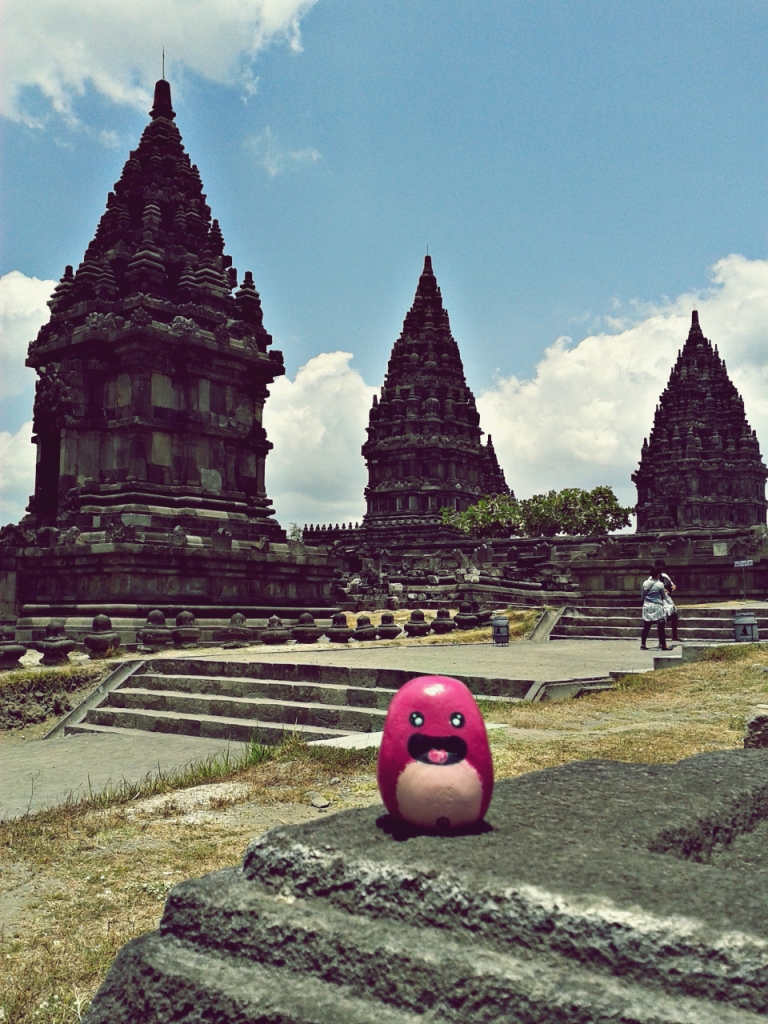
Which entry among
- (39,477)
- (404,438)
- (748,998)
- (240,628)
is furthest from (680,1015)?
(404,438)

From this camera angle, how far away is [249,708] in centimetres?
1023

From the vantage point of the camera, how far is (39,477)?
23.2 metres

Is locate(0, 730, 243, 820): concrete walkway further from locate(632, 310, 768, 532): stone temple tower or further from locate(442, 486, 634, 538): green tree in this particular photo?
locate(632, 310, 768, 532): stone temple tower

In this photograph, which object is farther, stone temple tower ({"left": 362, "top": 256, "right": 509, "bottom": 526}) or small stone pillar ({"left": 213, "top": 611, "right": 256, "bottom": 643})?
stone temple tower ({"left": 362, "top": 256, "right": 509, "bottom": 526})

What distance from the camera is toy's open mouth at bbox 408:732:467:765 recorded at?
10.0 ft

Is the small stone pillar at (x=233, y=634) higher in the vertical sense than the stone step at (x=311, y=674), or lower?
higher

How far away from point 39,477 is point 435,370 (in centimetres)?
4035

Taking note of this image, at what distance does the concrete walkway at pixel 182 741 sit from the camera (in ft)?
25.2

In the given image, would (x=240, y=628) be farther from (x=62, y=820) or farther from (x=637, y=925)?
(x=637, y=925)

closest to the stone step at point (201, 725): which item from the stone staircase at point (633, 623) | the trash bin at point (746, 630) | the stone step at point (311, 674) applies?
the stone step at point (311, 674)

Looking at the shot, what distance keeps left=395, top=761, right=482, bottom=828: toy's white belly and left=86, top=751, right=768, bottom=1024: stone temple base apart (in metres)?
0.08

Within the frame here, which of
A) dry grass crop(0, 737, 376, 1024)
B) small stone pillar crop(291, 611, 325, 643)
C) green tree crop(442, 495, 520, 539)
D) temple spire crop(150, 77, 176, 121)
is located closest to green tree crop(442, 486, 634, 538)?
green tree crop(442, 495, 520, 539)

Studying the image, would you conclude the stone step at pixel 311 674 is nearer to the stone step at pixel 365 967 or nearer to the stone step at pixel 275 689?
the stone step at pixel 275 689

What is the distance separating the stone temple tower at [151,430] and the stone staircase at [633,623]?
6.29m
